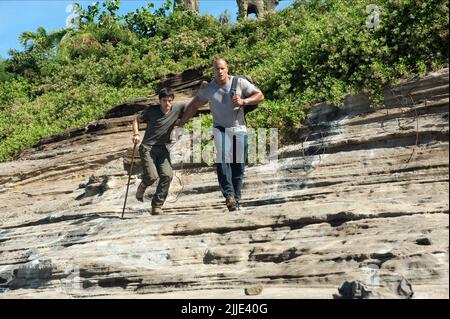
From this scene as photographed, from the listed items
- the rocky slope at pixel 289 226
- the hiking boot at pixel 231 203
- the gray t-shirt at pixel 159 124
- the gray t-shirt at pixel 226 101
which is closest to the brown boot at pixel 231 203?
the hiking boot at pixel 231 203

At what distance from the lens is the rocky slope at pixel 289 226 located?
677 centimetres

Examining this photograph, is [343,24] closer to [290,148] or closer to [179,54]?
[290,148]

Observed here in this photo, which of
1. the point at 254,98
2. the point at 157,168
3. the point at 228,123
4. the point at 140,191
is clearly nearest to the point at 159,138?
the point at 157,168

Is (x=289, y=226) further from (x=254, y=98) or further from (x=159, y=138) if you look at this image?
(x=159, y=138)

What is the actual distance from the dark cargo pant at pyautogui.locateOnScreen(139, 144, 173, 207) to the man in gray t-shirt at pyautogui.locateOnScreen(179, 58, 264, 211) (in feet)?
3.83

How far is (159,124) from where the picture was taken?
10.1 m

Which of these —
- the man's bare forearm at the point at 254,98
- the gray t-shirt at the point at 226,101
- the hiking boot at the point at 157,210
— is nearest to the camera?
the man's bare forearm at the point at 254,98

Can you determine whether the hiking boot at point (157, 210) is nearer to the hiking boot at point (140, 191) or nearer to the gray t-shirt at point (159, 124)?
the hiking boot at point (140, 191)

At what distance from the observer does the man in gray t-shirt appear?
355 inches

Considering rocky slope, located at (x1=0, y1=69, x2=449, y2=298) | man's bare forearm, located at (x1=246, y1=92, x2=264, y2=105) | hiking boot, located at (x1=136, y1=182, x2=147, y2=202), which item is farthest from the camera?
hiking boot, located at (x1=136, y1=182, x2=147, y2=202)

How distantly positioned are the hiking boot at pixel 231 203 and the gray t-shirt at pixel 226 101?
35.7 inches

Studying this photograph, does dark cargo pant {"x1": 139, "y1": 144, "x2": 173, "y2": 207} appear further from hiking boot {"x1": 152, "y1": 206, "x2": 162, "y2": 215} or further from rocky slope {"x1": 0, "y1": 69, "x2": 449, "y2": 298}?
rocky slope {"x1": 0, "y1": 69, "x2": 449, "y2": 298}

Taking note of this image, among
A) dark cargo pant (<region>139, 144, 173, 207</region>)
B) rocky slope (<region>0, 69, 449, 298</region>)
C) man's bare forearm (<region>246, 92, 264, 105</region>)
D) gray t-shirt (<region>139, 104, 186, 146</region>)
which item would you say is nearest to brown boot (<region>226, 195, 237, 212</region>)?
rocky slope (<region>0, 69, 449, 298</region>)
